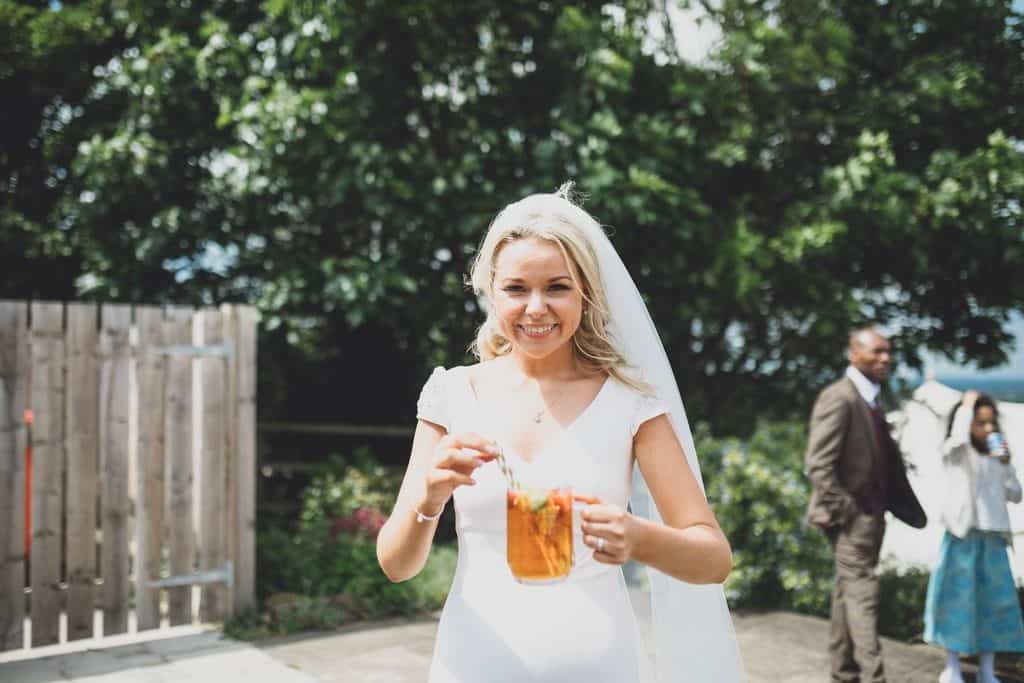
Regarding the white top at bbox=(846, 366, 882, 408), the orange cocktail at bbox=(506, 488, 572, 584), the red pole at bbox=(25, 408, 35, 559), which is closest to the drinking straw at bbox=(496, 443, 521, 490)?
the orange cocktail at bbox=(506, 488, 572, 584)

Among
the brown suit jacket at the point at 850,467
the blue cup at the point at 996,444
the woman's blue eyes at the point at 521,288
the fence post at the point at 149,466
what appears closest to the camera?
the woman's blue eyes at the point at 521,288

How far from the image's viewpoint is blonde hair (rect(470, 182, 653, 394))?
6.25ft

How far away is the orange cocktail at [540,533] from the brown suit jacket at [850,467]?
3399 mm

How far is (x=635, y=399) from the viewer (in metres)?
1.94

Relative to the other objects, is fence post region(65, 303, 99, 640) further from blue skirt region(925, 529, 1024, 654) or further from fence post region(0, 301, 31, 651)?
blue skirt region(925, 529, 1024, 654)

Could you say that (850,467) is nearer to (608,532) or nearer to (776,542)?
(776,542)

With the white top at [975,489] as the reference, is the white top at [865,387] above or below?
above

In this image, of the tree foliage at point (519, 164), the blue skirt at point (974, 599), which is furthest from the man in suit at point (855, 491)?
the tree foliage at point (519, 164)

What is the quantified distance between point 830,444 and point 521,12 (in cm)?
452

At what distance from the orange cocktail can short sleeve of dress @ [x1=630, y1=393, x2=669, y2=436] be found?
0.30 meters

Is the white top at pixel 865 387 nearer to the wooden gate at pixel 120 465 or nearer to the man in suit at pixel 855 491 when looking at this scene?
the man in suit at pixel 855 491

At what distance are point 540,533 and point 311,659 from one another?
389cm

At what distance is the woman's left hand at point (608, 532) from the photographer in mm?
1479

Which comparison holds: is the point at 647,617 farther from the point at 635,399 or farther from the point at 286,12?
the point at 286,12
